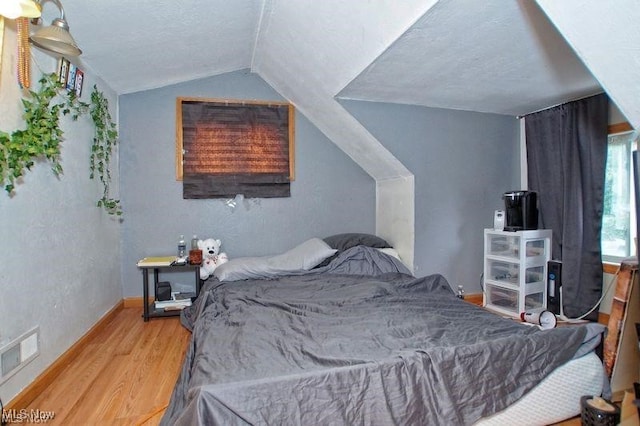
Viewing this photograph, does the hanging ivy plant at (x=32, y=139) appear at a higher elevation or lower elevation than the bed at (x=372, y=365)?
higher

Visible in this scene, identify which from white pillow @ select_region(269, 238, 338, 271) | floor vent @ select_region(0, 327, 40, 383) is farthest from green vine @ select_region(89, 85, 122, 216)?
white pillow @ select_region(269, 238, 338, 271)

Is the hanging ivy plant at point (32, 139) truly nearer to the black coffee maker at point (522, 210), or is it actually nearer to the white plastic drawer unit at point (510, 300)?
the black coffee maker at point (522, 210)

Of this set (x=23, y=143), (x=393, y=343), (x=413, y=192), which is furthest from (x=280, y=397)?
(x=413, y=192)

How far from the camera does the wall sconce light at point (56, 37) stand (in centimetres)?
156

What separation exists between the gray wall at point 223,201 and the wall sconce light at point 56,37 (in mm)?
1552

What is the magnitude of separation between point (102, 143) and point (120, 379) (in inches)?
73.0

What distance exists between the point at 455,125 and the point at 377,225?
1300 mm

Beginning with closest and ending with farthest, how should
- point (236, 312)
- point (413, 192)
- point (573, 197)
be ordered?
1. point (236, 312)
2. point (573, 197)
3. point (413, 192)

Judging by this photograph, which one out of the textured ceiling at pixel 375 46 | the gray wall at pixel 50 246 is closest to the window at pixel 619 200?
the textured ceiling at pixel 375 46

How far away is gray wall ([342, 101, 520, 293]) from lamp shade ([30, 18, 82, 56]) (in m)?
2.12

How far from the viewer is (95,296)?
8.47ft

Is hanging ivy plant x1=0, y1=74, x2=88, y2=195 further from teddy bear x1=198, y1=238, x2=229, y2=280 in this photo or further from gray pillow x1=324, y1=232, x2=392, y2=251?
gray pillow x1=324, y1=232, x2=392, y2=251

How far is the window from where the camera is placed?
2.63 meters

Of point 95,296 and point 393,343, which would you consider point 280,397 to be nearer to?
point 393,343
